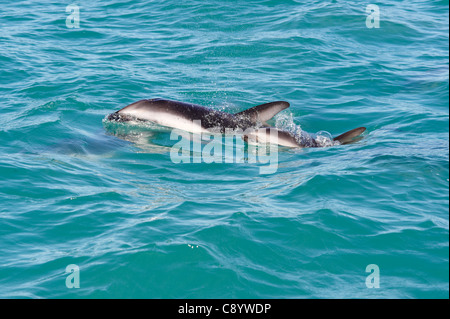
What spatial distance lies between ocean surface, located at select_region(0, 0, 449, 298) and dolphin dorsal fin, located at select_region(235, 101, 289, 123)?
75cm

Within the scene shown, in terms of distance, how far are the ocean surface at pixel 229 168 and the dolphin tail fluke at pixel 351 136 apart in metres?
0.16

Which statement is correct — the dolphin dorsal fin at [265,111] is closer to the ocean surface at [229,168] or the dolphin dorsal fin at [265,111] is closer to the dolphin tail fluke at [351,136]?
the ocean surface at [229,168]

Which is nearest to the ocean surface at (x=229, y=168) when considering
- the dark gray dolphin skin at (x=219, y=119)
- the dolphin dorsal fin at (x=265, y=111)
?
the dark gray dolphin skin at (x=219, y=119)

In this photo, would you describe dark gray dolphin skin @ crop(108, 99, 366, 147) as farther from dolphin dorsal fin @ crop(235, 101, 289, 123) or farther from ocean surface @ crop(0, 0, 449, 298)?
ocean surface @ crop(0, 0, 449, 298)

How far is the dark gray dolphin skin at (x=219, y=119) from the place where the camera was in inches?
476

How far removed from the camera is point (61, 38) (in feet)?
66.4

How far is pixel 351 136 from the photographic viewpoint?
12164 millimetres

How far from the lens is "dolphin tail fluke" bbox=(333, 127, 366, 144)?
1209cm

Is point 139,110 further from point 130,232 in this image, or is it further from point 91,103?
point 130,232

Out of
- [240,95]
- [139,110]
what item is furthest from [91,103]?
[240,95]

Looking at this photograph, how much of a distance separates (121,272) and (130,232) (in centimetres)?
104

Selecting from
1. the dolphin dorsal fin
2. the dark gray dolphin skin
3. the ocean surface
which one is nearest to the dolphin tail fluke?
the dark gray dolphin skin

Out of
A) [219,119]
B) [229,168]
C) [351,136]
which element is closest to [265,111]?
[219,119]
